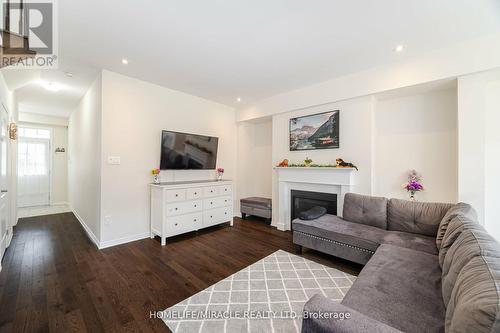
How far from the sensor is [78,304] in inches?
75.1

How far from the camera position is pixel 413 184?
9.83ft

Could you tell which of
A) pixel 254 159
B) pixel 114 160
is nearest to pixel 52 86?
pixel 114 160

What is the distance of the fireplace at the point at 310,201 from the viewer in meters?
3.61

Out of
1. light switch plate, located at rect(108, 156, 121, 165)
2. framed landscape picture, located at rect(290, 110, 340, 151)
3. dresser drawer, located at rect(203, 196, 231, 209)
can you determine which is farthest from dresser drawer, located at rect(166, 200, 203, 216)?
framed landscape picture, located at rect(290, 110, 340, 151)

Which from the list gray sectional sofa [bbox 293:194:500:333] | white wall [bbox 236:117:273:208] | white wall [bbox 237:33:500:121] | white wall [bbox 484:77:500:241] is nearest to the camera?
gray sectional sofa [bbox 293:194:500:333]

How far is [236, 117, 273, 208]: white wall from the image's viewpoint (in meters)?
5.11

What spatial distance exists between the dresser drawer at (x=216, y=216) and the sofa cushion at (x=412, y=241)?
9.28 feet

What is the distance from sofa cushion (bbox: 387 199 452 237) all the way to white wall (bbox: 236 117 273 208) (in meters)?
2.74

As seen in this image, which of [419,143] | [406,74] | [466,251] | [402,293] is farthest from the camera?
[419,143]

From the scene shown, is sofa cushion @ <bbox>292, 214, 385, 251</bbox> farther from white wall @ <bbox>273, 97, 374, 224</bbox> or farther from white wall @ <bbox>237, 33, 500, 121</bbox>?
white wall @ <bbox>237, 33, 500, 121</bbox>

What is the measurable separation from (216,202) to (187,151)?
116 cm

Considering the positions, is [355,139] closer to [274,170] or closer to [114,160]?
[274,170]

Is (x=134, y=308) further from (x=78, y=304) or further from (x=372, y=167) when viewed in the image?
(x=372, y=167)

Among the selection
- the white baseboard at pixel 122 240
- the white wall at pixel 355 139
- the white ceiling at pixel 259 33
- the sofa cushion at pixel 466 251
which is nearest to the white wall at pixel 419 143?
the white wall at pixel 355 139
